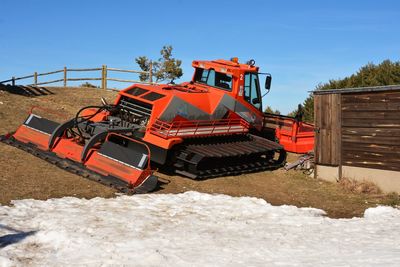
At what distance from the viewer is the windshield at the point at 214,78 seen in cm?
1645

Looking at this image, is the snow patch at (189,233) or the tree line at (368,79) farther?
the tree line at (368,79)

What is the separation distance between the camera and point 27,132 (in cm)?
1404

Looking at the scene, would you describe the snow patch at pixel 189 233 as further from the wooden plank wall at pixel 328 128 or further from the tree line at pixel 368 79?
the tree line at pixel 368 79

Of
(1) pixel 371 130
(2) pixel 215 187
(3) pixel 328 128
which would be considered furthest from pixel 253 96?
(2) pixel 215 187

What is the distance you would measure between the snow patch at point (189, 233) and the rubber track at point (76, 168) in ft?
1.63

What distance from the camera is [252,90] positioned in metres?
16.9

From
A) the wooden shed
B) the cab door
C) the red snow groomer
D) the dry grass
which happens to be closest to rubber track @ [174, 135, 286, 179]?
the red snow groomer

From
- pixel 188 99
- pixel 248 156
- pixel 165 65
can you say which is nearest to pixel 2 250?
pixel 188 99

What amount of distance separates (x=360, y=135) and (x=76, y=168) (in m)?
8.10

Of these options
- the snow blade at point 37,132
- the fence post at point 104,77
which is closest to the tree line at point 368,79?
the fence post at point 104,77

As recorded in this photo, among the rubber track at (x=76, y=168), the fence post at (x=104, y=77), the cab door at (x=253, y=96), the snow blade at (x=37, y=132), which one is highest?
the fence post at (x=104, y=77)

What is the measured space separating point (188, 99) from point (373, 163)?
220 inches

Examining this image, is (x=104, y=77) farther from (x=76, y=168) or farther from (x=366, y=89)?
(x=366, y=89)

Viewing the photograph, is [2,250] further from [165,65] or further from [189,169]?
[165,65]
